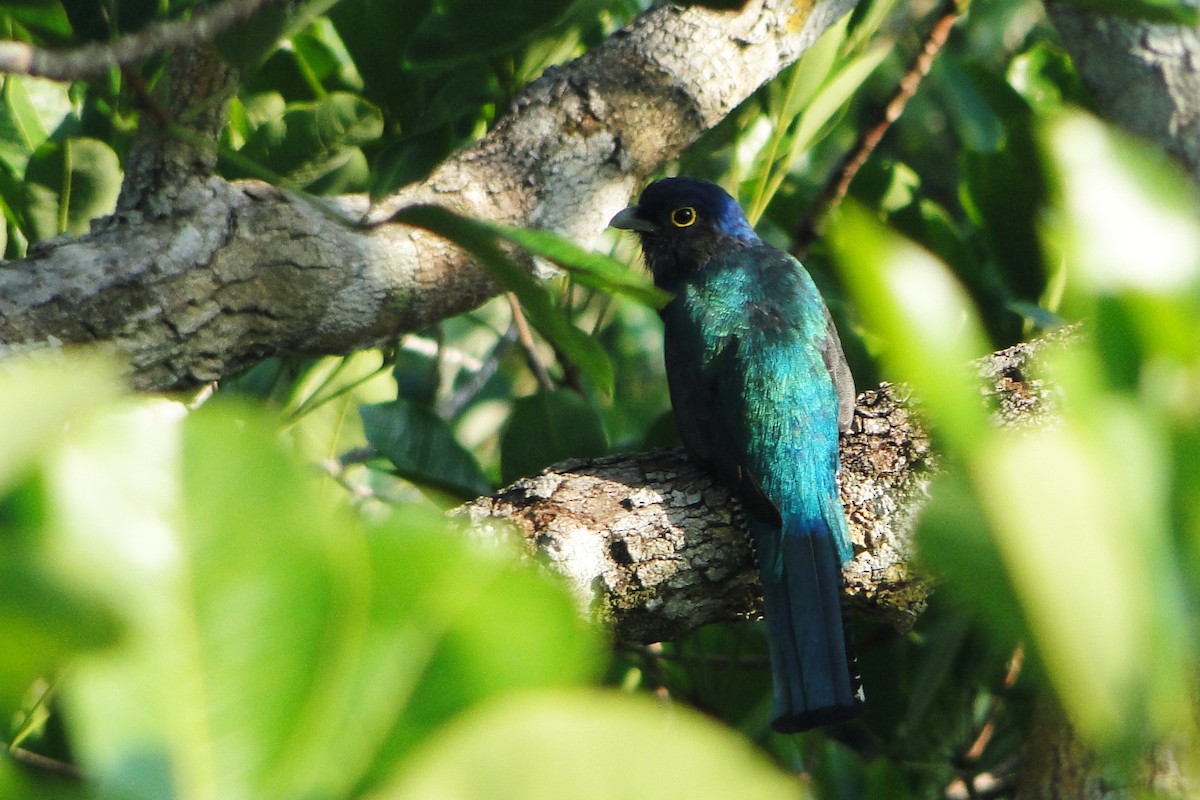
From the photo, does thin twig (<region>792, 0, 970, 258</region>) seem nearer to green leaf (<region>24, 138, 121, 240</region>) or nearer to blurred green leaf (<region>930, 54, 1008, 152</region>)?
blurred green leaf (<region>930, 54, 1008, 152</region>)

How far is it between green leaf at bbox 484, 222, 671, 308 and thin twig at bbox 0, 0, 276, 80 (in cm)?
56

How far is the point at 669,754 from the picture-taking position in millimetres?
610

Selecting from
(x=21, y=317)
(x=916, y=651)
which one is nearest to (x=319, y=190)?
(x=21, y=317)

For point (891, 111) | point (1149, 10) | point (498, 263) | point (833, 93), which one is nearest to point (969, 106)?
point (891, 111)

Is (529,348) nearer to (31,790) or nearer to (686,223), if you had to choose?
(686,223)

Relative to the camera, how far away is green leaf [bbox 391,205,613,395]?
150cm

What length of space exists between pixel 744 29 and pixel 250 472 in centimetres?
271

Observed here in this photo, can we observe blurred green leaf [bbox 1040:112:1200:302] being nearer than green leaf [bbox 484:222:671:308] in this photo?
Yes

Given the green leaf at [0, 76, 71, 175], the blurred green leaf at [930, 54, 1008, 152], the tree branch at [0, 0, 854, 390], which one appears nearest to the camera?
the tree branch at [0, 0, 854, 390]

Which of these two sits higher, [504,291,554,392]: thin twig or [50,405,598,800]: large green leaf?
[50,405,598,800]: large green leaf

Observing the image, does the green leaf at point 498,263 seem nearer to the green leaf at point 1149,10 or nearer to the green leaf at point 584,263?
the green leaf at point 584,263

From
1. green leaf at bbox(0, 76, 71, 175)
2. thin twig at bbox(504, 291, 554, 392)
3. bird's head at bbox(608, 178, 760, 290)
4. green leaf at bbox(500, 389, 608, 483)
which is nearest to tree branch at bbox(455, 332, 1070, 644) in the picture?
green leaf at bbox(500, 389, 608, 483)

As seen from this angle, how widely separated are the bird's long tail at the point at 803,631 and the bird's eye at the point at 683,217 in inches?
68.9

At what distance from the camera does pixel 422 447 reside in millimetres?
3404
